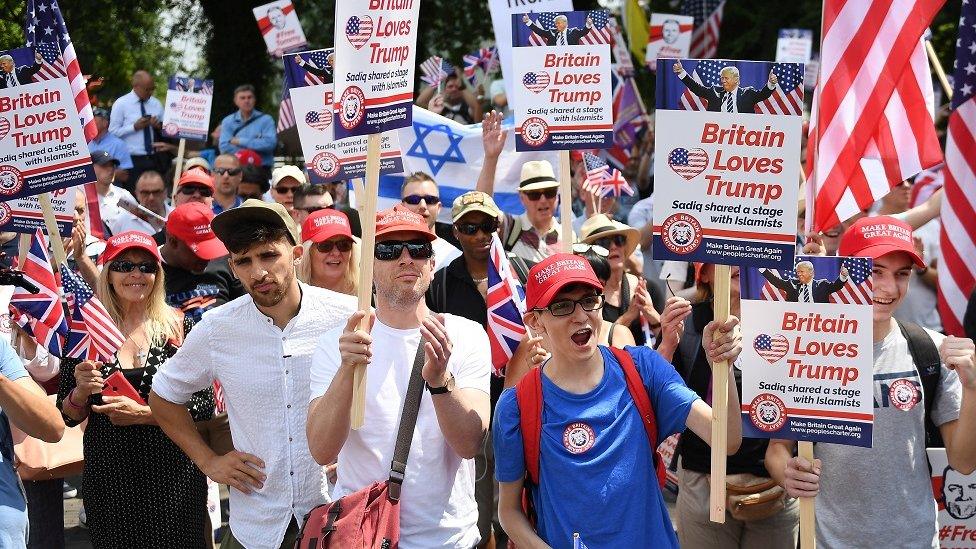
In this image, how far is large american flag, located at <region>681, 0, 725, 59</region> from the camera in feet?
68.4

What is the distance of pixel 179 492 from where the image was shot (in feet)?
19.5

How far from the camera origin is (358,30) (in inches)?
199

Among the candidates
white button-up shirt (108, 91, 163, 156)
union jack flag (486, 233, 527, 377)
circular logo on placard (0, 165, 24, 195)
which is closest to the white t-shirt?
union jack flag (486, 233, 527, 377)

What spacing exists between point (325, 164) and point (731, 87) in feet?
13.8

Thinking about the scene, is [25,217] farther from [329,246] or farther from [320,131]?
[320,131]

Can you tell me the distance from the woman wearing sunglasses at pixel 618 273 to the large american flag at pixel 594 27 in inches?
51.9

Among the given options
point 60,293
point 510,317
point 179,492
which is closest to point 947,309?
point 510,317

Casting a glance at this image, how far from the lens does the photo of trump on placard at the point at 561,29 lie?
7391 mm

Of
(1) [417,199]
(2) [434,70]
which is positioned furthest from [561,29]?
(2) [434,70]

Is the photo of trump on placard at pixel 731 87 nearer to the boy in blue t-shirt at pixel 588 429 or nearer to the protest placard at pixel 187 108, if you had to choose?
the boy in blue t-shirt at pixel 588 429

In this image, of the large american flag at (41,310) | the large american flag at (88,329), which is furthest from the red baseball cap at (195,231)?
the large american flag at (88,329)

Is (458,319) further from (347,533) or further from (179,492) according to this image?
(179,492)

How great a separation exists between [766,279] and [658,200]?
497 millimetres

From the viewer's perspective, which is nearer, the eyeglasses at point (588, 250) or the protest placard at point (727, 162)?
the protest placard at point (727, 162)
